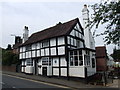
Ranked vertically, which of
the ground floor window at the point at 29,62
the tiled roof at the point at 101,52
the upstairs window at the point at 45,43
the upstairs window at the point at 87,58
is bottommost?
the ground floor window at the point at 29,62

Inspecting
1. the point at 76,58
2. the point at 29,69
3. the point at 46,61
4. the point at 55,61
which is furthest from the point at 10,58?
the point at 76,58

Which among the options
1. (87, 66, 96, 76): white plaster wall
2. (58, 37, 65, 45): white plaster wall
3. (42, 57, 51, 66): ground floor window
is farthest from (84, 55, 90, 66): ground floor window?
(42, 57, 51, 66): ground floor window

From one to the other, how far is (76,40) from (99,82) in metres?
8.96

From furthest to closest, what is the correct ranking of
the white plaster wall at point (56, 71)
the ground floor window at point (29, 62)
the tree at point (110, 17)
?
the ground floor window at point (29, 62) < the white plaster wall at point (56, 71) < the tree at point (110, 17)

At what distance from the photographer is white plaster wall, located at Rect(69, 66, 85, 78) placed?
21.7m

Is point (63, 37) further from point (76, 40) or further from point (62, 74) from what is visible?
point (62, 74)

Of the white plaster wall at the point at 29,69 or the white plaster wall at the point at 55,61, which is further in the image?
the white plaster wall at the point at 29,69

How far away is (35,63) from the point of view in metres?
31.1

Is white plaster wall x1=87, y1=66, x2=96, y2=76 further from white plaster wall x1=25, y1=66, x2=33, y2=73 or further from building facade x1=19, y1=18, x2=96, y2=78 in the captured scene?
white plaster wall x1=25, y1=66, x2=33, y2=73

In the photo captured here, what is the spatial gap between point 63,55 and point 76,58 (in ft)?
7.52

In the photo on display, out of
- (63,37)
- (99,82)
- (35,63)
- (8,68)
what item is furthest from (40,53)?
(8,68)

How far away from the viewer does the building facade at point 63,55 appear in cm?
2269

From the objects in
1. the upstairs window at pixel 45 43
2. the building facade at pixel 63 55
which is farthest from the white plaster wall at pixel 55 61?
the upstairs window at pixel 45 43

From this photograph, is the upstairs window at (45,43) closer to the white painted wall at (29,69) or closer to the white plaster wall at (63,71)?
the white painted wall at (29,69)
